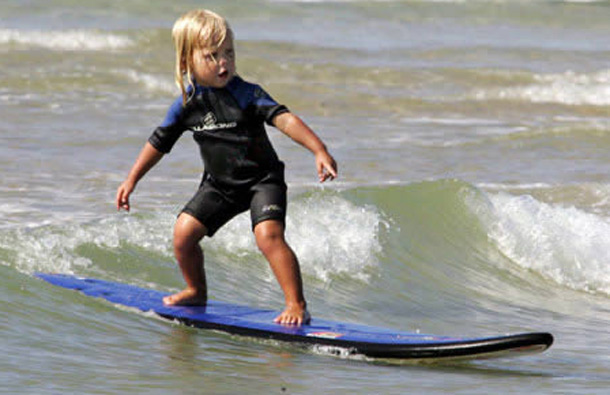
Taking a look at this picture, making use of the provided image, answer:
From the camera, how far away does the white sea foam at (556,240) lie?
7.66 meters

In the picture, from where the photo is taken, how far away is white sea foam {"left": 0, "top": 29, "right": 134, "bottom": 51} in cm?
2062

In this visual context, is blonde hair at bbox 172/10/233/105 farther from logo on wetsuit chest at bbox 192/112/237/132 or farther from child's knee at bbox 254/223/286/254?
child's knee at bbox 254/223/286/254

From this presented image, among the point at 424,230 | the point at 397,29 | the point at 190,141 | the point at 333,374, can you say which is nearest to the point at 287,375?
the point at 333,374

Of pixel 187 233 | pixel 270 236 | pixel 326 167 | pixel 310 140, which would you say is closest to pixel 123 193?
pixel 187 233

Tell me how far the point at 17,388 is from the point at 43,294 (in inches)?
55.9

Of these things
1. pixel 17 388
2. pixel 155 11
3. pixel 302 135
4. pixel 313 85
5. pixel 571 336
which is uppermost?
pixel 155 11

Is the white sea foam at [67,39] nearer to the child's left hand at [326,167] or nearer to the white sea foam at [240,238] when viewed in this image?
the white sea foam at [240,238]

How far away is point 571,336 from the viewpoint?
225 inches

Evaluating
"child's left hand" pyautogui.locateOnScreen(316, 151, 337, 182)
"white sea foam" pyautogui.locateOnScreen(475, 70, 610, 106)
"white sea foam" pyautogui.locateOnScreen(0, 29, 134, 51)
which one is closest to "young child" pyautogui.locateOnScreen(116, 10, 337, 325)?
"child's left hand" pyautogui.locateOnScreen(316, 151, 337, 182)

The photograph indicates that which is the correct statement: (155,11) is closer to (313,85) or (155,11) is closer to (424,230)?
(313,85)

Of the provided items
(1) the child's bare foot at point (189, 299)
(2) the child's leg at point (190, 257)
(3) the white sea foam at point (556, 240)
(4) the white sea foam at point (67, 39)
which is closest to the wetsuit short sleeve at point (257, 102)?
(2) the child's leg at point (190, 257)

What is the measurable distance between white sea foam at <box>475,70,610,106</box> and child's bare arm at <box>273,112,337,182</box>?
13.2m

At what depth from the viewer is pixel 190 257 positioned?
4953 mm

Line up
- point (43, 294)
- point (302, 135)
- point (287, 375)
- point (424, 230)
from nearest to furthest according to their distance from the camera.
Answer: point (287, 375) → point (302, 135) → point (43, 294) → point (424, 230)
